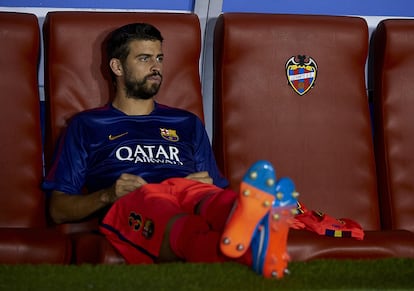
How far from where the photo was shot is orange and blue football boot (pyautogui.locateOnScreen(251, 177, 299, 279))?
186 cm

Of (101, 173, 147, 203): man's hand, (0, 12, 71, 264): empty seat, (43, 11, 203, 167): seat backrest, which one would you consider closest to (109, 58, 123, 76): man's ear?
(43, 11, 203, 167): seat backrest

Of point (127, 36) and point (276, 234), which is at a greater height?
point (127, 36)

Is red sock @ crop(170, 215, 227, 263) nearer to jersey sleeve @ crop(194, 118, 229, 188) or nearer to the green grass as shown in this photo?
the green grass

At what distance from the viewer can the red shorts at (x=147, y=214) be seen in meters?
2.20

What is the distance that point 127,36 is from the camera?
2.90 meters

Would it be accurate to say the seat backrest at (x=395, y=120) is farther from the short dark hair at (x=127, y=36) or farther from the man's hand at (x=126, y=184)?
the man's hand at (x=126, y=184)

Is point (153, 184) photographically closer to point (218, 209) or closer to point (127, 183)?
point (127, 183)

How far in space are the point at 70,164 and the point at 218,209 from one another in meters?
0.78

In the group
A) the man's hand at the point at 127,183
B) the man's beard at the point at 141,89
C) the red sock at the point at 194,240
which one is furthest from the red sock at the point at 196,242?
the man's beard at the point at 141,89

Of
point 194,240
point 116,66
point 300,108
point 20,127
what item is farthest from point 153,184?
point 300,108

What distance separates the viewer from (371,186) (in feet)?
10.4

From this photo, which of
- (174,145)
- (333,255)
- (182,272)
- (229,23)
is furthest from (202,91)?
(182,272)

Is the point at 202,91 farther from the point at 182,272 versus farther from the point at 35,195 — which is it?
the point at 182,272

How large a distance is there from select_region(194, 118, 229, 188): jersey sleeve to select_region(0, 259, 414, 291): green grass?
86 centimetres
